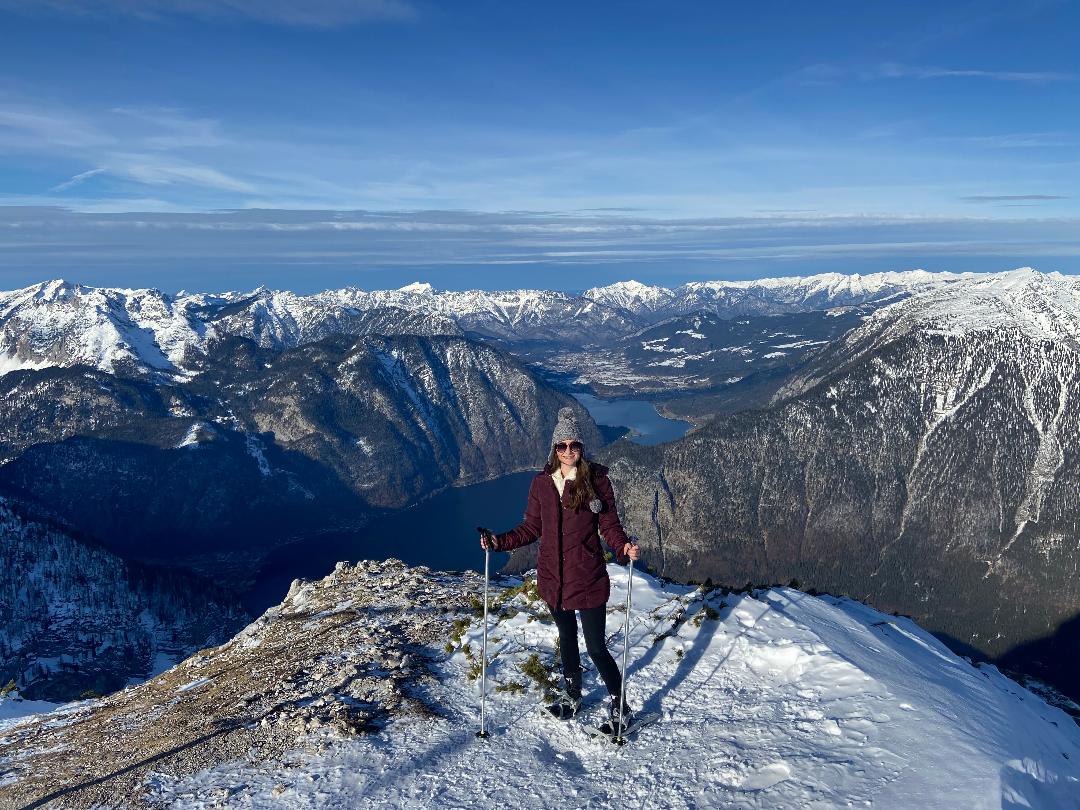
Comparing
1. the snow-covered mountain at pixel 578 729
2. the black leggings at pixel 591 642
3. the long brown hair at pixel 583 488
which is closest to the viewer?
the snow-covered mountain at pixel 578 729

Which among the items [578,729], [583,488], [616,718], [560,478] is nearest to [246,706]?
[578,729]

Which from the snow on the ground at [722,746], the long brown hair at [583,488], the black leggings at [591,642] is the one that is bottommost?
the snow on the ground at [722,746]

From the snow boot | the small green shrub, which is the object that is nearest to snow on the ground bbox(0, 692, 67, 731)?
the small green shrub

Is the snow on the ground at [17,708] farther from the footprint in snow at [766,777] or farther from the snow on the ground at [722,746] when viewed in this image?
the footprint in snow at [766,777]

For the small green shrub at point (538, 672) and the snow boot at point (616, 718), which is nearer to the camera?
the snow boot at point (616, 718)

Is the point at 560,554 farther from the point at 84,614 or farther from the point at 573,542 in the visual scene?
the point at 84,614

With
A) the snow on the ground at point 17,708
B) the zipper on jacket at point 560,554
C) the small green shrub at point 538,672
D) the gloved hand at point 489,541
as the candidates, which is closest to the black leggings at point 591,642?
the zipper on jacket at point 560,554

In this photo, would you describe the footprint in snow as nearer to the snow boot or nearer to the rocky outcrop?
the snow boot
